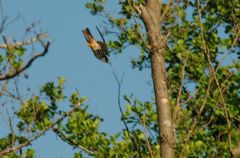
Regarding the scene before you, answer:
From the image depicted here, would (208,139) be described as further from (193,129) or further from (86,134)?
(193,129)

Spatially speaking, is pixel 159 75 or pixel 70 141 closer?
pixel 159 75

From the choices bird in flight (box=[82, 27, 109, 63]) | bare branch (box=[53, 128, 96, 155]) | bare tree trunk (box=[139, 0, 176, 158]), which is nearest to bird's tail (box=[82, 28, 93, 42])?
bird in flight (box=[82, 27, 109, 63])

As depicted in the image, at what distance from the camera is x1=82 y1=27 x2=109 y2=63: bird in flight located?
9766 millimetres

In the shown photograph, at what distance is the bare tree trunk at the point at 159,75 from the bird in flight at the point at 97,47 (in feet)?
2.60

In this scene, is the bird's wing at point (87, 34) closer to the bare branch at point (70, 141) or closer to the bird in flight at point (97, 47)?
the bird in flight at point (97, 47)

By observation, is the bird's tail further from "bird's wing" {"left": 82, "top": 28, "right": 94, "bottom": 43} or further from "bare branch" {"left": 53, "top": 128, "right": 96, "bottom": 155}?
"bare branch" {"left": 53, "top": 128, "right": 96, "bottom": 155}

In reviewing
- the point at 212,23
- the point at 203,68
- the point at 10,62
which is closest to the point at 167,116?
the point at 10,62

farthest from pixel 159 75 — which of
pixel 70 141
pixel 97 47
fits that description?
pixel 70 141

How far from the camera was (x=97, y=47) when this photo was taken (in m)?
10.1

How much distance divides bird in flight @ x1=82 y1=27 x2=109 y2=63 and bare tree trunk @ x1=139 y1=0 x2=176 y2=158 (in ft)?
2.60

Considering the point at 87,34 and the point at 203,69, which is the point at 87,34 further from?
the point at 203,69

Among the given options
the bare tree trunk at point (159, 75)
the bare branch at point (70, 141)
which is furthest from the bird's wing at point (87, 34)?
the bare branch at point (70, 141)

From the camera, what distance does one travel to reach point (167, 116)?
966 cm

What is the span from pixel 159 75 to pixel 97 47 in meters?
1.13
